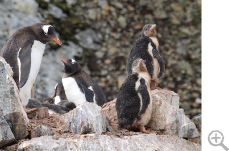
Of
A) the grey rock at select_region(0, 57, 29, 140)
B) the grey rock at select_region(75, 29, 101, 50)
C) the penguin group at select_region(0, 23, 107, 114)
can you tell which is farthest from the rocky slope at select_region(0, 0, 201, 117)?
the grey rock at select_region(0, 57, 29, 140)

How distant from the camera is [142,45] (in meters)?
4.16

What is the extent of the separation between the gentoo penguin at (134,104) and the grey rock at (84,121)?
1.19ft

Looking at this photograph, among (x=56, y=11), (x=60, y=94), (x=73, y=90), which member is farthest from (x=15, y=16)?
(x=73, y=90)

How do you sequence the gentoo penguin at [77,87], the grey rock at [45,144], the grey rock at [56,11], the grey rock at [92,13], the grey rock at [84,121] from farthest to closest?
1. the grey rock at [92,13]
2. the grey rock at [56,11]
3. the gentoo penguin at [77,87]
4. the grey rock at [84,121]
5. the grey rock at [45,144]

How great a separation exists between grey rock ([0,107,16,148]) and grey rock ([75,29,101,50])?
7478mm

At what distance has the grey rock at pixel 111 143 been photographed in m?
2.64

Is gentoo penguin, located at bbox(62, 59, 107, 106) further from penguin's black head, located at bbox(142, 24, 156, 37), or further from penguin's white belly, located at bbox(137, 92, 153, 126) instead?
penguin's white belly, located at bbox(137, 92, 153, 126)

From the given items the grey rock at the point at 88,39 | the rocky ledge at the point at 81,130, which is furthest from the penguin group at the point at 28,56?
the grey rock at the point at 88,39

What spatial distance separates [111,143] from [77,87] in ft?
7.69

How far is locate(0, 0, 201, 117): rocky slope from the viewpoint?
30.5ft

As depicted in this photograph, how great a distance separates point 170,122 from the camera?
11.9 feet

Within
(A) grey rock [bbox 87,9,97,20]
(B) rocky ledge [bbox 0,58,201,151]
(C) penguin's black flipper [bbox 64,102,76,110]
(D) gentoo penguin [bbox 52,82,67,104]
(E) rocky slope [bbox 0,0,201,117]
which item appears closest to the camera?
(B) rocky ledge [bbox 0,58,201,151]

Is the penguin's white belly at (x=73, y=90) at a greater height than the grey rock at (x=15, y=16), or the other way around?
the grey rock at (x=15, y=16)

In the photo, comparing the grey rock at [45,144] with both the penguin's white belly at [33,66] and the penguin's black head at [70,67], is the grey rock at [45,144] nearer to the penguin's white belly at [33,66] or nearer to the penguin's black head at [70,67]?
the penguin's white belly at [33,66]
